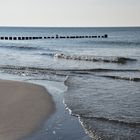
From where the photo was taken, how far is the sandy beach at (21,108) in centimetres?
1045

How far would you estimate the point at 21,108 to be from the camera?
13000 millimetres

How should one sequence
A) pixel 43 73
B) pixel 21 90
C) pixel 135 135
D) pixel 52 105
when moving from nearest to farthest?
pixel 135 135 → pixel 52 105 → pixel 21 90 → pixel 43 73

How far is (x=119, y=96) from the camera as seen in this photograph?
15.5 metres

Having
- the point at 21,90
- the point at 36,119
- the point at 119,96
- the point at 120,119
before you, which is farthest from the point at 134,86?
the point at 36,119

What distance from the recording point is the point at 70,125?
11.1 metres

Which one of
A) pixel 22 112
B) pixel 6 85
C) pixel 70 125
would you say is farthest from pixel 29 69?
pixel 70 125

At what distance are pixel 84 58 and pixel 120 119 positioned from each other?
25483 mm

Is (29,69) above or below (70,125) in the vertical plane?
below

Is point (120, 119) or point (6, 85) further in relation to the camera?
point (6, 85)

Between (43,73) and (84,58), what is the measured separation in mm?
13069

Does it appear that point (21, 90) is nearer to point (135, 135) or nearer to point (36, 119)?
point (36, 119)

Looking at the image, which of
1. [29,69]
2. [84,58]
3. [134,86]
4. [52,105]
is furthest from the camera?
[84,58]

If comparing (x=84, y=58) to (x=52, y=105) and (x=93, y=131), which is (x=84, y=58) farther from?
(x=93, y=131)

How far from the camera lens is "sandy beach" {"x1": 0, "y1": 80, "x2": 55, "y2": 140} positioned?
34.3 ft
